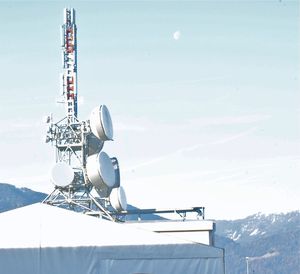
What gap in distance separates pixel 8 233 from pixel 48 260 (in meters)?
2.62

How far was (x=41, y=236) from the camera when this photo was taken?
125ft

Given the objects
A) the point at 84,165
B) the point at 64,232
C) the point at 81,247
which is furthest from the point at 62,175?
the point at 81,247

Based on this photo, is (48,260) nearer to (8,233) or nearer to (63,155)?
(8,233)

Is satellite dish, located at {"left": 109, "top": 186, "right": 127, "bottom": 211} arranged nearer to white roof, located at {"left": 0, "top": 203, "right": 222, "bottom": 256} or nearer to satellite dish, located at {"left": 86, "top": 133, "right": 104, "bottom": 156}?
satellite dish, located at {"left": 86, "top": 133, "right": 104, "bottom": 156}

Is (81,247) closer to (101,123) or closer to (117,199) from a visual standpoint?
(101,123)

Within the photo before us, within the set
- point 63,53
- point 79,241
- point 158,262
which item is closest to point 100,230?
point 79,241

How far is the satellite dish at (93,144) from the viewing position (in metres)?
60.0

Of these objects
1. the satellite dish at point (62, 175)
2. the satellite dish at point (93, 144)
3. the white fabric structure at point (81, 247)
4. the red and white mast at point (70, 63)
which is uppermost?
the red and white mast at point (70, 63)

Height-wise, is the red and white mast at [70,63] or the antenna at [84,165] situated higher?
the red and white mast at [70,63]

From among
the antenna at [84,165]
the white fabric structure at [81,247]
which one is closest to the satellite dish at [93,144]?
the antenna at [84,165]

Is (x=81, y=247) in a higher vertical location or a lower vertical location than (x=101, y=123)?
lower

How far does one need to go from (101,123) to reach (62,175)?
5196 mm

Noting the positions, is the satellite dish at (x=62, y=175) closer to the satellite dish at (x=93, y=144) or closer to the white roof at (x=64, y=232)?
the satellite dish at (x=93, y=144)

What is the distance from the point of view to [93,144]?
60.2m
